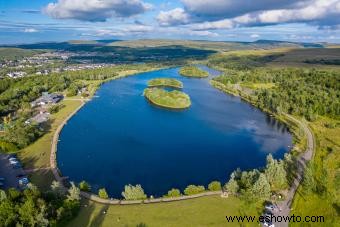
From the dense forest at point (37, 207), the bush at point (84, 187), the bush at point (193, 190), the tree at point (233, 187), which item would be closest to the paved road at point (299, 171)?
the tree at point (233, 187)

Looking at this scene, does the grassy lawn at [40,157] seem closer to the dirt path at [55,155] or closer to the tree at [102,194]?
the dirt path at [55,155]

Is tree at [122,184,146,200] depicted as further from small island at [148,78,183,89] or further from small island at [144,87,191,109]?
small island at [148,78,183,89]

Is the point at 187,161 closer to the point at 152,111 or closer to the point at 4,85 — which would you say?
the point at 152,111

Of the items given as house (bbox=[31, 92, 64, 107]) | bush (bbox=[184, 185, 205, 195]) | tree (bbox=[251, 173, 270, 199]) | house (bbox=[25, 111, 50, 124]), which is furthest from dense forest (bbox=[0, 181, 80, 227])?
house (bbox=[31, 92, 64, 107])

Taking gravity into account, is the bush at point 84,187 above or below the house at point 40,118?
below

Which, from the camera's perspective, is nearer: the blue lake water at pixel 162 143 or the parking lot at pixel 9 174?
the parking lot at pixel 9 174

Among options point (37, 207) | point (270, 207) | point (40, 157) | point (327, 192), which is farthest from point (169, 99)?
point (37, 207)

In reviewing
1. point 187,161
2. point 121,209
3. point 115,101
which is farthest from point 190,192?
point 115,101
